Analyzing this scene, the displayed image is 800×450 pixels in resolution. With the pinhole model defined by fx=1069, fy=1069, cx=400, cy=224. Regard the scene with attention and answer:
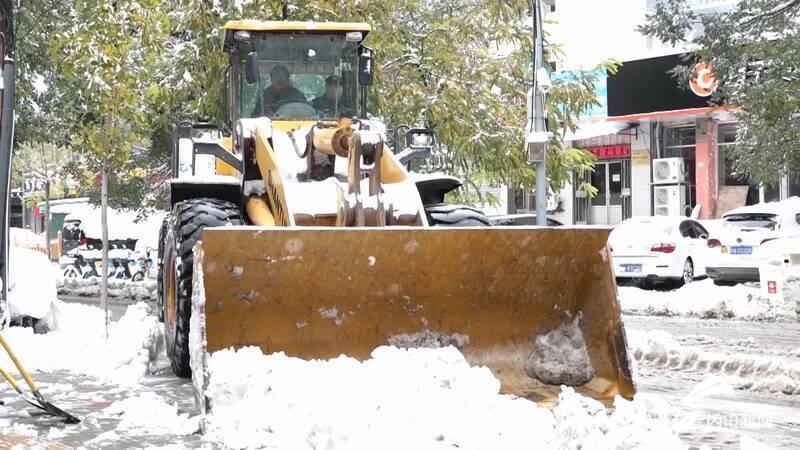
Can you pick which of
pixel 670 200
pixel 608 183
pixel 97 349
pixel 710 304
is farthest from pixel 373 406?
pixel 608 183

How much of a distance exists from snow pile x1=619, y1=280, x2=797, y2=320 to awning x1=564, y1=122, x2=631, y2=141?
13.2 m

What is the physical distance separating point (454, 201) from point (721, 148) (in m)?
13.0

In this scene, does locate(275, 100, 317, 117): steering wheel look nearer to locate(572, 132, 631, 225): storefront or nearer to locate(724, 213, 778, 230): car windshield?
locate(724, 213, 778, 230): car windshield

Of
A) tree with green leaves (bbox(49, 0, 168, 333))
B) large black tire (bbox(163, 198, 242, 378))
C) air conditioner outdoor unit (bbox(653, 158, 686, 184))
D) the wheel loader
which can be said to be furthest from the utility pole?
air conditioner outdoor unit (bbox(653, 158, 686, 184))

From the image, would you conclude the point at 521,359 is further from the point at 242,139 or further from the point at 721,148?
the point at 721,148

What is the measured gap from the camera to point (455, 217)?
28.7 feet

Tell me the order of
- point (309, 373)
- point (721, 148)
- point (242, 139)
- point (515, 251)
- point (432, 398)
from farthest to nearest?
point (721, 148) → point (242, 139) → point (515, 251) → point (309, 373) → point (432, 398)

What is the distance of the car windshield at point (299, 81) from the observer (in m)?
9.20

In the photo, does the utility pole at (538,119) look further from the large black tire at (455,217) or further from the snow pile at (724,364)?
the large black tire at (455,217)

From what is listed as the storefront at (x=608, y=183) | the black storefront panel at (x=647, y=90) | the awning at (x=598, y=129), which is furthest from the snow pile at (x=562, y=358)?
the storefront at (x=608, y=183)

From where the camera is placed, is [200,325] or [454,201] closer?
[200,325]

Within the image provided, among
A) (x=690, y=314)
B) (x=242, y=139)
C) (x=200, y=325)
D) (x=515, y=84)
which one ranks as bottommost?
(x=690, y=314)

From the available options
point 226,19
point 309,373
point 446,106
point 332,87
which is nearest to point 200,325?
point 309,373

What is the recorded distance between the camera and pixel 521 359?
699 centimetres
